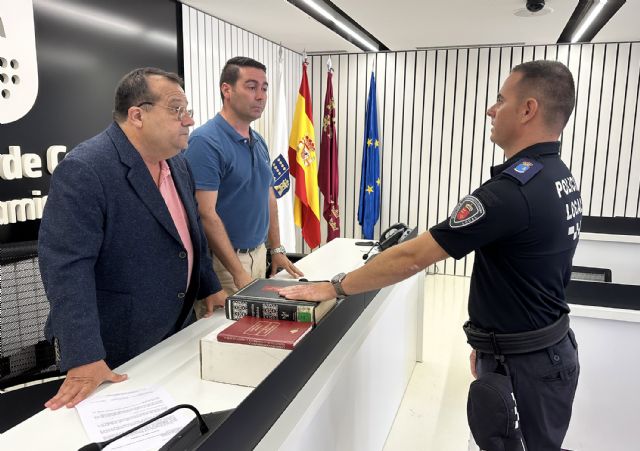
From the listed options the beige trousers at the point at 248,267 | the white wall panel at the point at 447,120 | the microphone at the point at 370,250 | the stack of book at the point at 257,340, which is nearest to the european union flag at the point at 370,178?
the white wall panel at the point at 447,120

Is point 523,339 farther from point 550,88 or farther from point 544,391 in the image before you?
point 550,88

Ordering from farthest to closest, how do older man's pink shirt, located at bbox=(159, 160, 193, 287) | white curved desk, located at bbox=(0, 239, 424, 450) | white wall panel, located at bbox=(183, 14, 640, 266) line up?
white wall panel, located at bbox=(183, 14, 640, 266)
older man's pink shirt, located at bbox=(159, 160, 193, 287)
white curved desk, located at bbox=(0, 239, 424, 450)

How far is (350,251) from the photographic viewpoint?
2930mm

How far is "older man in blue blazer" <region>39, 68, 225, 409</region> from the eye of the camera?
4.50 ft

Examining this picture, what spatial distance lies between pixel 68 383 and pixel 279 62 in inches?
170

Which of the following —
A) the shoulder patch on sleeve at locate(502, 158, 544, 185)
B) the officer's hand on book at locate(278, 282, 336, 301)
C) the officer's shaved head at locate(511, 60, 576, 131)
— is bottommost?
the officer's hand on book at locate(278, 282, 336, 301)

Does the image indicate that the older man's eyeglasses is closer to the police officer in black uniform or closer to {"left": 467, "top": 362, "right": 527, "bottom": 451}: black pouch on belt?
the police officer in black uniform

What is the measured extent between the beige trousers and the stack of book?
3.29 feet

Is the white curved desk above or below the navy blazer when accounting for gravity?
below

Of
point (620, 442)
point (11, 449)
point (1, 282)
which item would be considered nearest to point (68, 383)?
point (11, 449)

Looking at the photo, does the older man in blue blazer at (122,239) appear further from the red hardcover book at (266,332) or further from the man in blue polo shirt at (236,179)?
the man in blue polo shirt at (236,179)

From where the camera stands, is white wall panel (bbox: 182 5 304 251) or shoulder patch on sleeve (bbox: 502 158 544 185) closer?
shoulder patch on sleeve (bbox: 502 158 544 185)

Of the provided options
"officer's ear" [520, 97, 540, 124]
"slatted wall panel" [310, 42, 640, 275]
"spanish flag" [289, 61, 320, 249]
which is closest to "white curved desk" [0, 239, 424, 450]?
"officer's ear" [520, 97, 540, 124]

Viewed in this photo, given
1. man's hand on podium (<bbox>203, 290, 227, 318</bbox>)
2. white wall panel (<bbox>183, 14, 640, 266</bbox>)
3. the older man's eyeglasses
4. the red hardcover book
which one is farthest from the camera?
white wall panel (<bbox>183, 14, 640, 266</bbox>)
